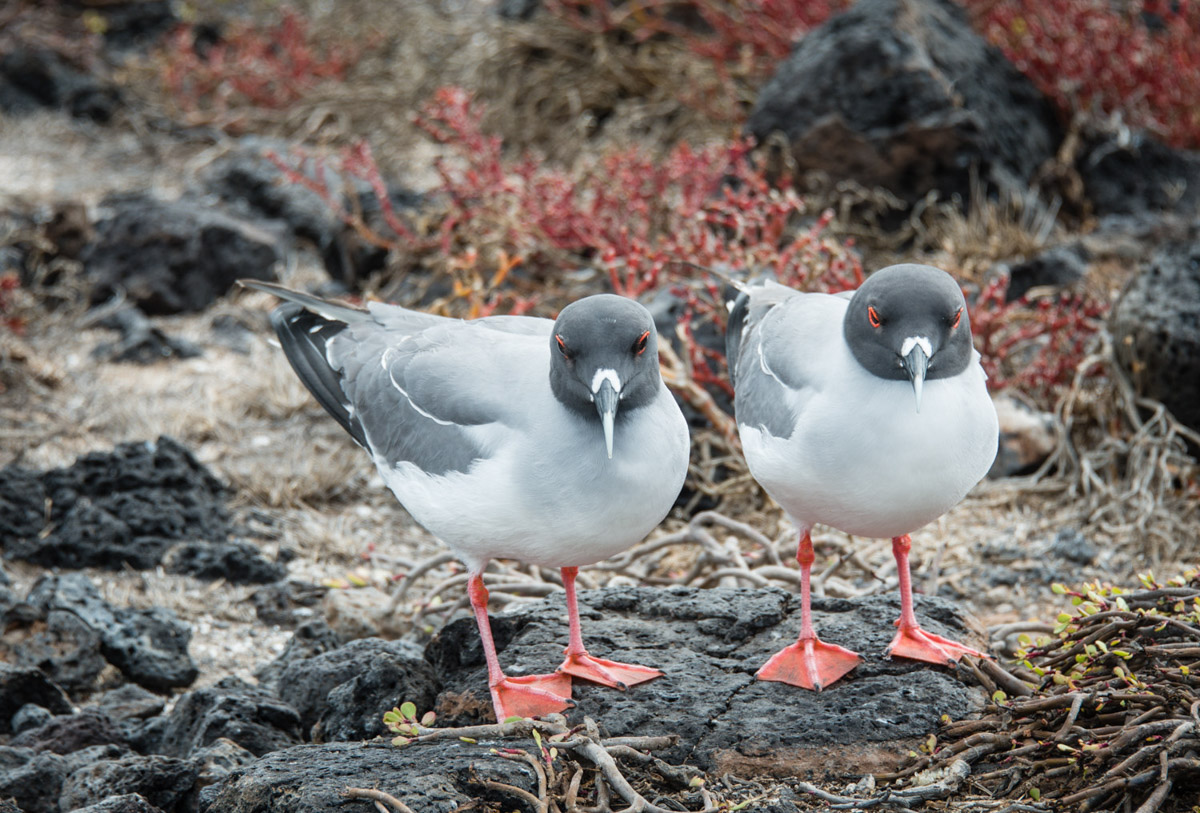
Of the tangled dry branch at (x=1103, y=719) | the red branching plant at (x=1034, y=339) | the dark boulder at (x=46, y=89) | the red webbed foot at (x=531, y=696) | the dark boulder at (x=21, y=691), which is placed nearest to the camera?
the tangled dry branch at (x=1103, y=719)

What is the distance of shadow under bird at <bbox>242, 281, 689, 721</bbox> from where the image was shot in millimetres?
3289

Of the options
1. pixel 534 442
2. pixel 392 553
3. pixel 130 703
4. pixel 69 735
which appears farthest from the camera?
pixel 392 553

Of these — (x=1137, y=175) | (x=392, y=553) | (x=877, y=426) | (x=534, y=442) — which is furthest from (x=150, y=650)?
(x=1137, y=175)

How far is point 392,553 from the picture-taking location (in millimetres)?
5723

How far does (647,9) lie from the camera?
10102mm

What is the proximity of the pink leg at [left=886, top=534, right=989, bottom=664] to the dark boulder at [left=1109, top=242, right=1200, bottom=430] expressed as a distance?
255cm

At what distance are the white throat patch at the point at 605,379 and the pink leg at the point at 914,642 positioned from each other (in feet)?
3.48

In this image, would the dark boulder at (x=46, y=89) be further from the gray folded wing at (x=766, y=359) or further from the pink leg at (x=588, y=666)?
the pink leg at (x=588, y=666)

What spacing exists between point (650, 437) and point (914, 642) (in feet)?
3.36

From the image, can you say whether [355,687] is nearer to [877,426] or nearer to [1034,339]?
[877,426]

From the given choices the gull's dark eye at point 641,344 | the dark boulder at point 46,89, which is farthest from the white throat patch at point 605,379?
the dark boulder at point 46,89

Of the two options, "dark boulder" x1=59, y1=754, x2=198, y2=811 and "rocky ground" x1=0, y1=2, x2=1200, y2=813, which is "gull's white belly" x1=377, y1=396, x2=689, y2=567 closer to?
"rocky ground" x1=0, y1=2, x2=1200, y2=813

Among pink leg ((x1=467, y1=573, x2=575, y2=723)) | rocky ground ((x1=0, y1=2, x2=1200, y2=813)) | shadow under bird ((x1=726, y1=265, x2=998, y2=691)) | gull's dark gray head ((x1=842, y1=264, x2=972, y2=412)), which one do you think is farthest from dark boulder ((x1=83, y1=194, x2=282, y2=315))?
gull's dark gray head ((x1=842, y1=264, x2=972, y2=412))

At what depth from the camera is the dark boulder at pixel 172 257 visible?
26.3 feet
